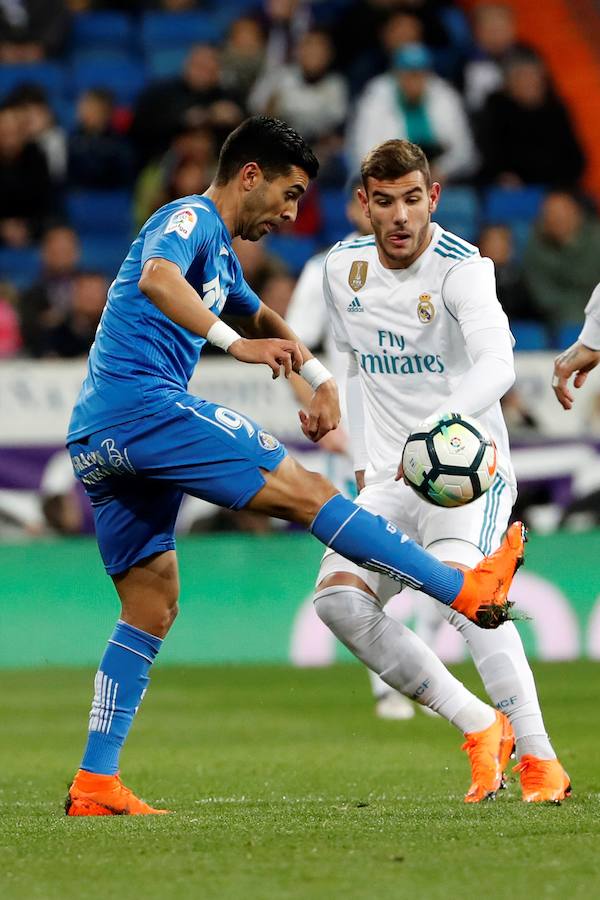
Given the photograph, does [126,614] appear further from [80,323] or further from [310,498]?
[80,323]

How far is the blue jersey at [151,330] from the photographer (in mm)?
4879

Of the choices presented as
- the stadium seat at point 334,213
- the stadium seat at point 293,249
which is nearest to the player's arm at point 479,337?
the stadium seat at point 293,249

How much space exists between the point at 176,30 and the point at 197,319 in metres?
11.5

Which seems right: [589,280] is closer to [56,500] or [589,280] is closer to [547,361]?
[547,361]

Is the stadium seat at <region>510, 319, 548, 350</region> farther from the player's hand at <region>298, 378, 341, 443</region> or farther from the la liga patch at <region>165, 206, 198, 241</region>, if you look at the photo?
the la liga patch at <region>165, 206, 198, 241</region>

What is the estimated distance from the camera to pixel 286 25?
14977 mm

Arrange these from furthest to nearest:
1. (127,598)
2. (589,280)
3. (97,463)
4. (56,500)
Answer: (589,280)
(56,500)
(127,598)
(97,463)

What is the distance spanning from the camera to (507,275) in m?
12.6

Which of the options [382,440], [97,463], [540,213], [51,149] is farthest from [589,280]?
[97,463]

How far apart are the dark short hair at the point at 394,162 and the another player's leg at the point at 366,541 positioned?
1.13 metres

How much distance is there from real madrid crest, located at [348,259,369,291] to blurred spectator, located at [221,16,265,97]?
9.05 metres

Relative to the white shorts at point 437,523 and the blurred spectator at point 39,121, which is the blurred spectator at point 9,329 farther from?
the white shorts at point 437,523

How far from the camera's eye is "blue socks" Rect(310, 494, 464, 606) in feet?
15.8

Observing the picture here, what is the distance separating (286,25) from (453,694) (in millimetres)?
10855
